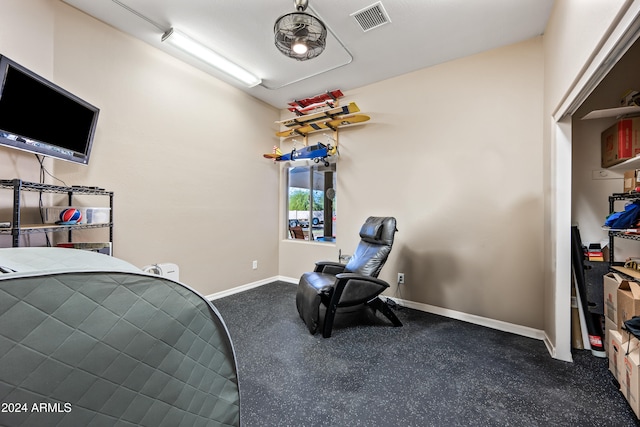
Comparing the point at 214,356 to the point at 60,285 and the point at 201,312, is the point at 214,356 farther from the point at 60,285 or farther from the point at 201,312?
the point at 60,285

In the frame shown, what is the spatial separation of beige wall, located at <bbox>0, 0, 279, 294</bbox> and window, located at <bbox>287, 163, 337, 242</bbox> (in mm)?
512

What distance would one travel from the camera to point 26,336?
0.46 m

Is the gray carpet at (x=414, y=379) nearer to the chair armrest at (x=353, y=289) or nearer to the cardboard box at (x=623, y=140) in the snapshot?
the chair armrest at (x=353, y=289)

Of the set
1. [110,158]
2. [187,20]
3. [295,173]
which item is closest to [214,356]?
[110,158]

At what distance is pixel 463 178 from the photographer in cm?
281

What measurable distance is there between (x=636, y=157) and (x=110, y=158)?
4.35 meters

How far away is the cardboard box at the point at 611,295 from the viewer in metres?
1.81

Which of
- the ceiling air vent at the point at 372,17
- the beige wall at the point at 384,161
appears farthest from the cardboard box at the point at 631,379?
the ceiling air vent at the point at 372,17

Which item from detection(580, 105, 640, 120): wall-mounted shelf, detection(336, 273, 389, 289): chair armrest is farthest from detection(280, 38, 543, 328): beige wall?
detection(336, 273, 389, 289): chair armrest

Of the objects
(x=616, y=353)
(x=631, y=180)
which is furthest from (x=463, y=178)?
(x=616, y=353)

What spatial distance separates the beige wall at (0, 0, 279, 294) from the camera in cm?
222

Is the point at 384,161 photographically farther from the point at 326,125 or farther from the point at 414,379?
the point at 414,379

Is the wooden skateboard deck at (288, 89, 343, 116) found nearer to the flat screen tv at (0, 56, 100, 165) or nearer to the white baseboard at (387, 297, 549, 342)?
the flat screen tv at (0, 56, 100, 165)

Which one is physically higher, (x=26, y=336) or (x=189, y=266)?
(x=26, y=336)
